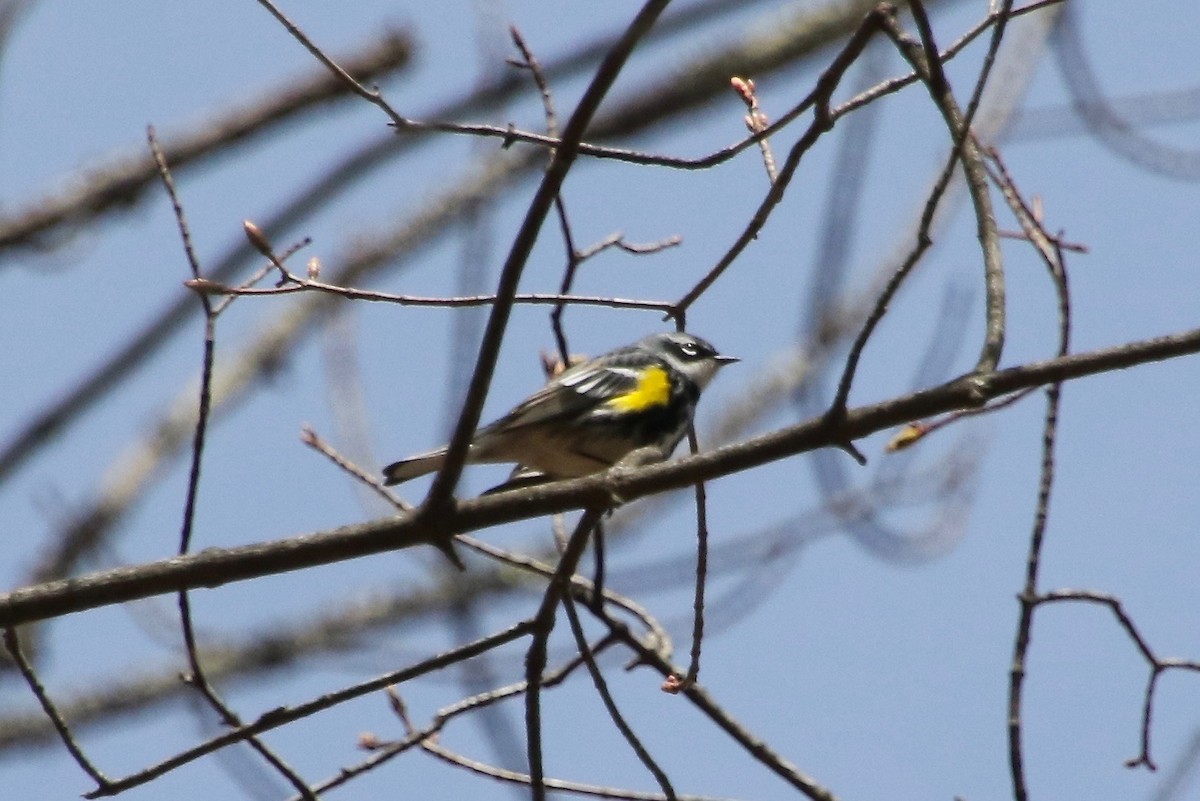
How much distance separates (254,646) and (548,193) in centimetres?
691

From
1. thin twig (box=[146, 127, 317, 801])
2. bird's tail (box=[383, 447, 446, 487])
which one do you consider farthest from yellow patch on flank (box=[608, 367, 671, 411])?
thin twig (box=[146, 127, 317, 801])

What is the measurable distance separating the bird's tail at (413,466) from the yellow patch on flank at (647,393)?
1.08 m

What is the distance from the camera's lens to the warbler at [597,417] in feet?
16.9

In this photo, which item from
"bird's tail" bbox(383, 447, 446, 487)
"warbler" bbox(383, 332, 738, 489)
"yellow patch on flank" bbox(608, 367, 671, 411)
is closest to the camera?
"bird's tail" bbox(383, 447, 446, 487)

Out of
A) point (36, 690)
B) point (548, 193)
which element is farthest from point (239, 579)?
point (548, 193)

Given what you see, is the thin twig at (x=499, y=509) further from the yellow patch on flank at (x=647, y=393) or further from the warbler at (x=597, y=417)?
the yellow patch on flank at (x=647, y=393)

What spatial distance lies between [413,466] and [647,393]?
133 centimetres

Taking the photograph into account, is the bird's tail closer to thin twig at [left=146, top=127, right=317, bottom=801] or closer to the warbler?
the warbler

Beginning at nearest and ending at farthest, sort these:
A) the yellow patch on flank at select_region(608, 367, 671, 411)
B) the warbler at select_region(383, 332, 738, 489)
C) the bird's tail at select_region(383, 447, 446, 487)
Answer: the bird's tail at select_region(383, 447, 446, 487)
the warbler at select_region(383, 332, 738, 489)
the yellow patch on flank at select_region(608, 367, 671, 411)

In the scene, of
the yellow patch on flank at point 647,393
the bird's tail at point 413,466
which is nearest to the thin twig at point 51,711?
the bird's tail at point 413,466

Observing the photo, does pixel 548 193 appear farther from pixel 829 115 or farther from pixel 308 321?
pixel 308 321

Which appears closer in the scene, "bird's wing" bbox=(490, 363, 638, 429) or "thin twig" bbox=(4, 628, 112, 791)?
"thin twig" bbox=(4, 628, 112, 791)

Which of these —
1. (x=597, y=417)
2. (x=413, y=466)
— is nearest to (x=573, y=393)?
(x=597, y=417)

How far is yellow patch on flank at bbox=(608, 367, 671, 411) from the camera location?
18.3ft
